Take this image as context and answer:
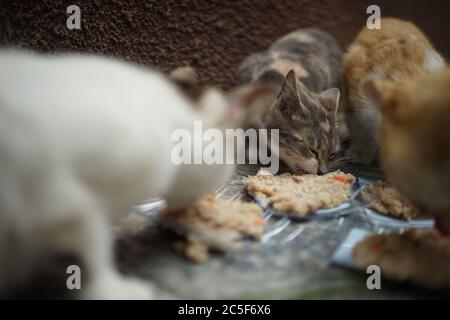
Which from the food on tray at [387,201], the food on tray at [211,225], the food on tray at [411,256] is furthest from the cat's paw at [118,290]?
the food on tray at [387,201]

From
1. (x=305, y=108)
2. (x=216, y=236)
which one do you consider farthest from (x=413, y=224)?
(x=305, y=108)

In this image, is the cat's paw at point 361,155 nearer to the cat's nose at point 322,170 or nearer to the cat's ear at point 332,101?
the cat's nose at point 322,170

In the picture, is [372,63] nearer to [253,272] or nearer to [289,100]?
[289,100]

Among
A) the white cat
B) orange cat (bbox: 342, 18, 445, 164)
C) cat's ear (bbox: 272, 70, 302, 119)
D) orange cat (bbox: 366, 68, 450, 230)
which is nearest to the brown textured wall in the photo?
orange cat (bbox: 342, 18, 445, 164)

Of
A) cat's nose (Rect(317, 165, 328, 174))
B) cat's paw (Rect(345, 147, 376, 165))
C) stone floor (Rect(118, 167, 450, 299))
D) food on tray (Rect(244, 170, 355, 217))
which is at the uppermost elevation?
cat's paw (Rect(345, 147, 376, 165))

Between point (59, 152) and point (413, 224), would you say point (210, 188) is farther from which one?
point (413, 224)

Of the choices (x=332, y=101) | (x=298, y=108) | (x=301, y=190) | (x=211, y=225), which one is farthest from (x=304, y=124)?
(x=211, y=225)

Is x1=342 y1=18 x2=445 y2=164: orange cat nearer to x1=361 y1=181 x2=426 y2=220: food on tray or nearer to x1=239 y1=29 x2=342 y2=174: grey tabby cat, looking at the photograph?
x1=239 y1=29 x2=342 y2=174: grey tabby cat
